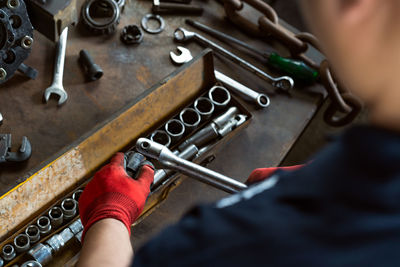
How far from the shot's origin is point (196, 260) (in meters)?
0.55

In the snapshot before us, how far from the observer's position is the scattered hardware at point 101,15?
1881 mm

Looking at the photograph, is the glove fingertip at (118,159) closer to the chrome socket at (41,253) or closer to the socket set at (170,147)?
the socket set at (170,147)

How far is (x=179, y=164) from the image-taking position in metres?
1.51

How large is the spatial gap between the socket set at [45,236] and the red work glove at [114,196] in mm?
144

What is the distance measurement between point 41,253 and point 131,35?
0.99 m

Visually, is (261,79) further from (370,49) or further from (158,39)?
(370,49)

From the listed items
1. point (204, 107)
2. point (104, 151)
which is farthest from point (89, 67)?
point (204, 107)

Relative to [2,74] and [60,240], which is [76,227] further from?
[2,74]

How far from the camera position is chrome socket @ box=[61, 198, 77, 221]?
1.51 meters

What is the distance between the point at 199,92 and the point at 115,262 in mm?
971

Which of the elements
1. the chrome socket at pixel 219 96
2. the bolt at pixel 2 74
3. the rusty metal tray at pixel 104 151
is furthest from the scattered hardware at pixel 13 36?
the chrome socket at pixel 219 96

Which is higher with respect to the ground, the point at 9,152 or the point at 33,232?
the point at 9,152

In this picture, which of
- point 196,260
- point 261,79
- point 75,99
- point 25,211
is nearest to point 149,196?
point 25,211

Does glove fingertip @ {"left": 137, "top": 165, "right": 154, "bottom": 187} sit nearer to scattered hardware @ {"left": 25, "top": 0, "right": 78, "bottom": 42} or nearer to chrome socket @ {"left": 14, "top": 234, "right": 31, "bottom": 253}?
chrome socket @ {"left": 14, "top": 234, "right": 31, "bottom": 253}
